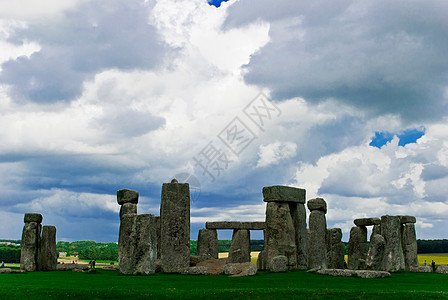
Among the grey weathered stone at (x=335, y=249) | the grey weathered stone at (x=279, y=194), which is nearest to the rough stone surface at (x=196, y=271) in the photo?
the grey weathered stone at (x=279, y=194)

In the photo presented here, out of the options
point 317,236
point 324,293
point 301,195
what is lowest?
point 324,293

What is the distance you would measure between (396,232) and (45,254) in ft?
59.0

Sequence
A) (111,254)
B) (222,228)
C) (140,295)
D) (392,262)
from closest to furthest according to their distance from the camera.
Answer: (140,295)
(392,262)
(222,228)
(111,254)

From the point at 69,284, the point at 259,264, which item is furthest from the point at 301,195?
the point at 69,284

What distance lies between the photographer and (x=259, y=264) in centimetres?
2411

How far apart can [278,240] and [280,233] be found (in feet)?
1.14

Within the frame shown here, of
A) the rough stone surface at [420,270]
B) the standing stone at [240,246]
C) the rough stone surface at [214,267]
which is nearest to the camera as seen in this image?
the rough stone surface at [214,267]

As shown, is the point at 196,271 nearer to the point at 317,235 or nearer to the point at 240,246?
the point at 317,235

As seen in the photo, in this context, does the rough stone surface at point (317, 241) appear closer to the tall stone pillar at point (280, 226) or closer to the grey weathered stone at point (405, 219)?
the tall stone pillar at point (280, 226)

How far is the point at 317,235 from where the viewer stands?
25375 mm

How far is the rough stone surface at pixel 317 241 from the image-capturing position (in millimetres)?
25281

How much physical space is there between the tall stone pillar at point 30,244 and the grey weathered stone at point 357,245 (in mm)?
17158

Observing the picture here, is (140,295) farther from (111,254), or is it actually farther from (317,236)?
(111,254)

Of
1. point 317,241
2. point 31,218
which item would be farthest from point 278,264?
point 31,218
